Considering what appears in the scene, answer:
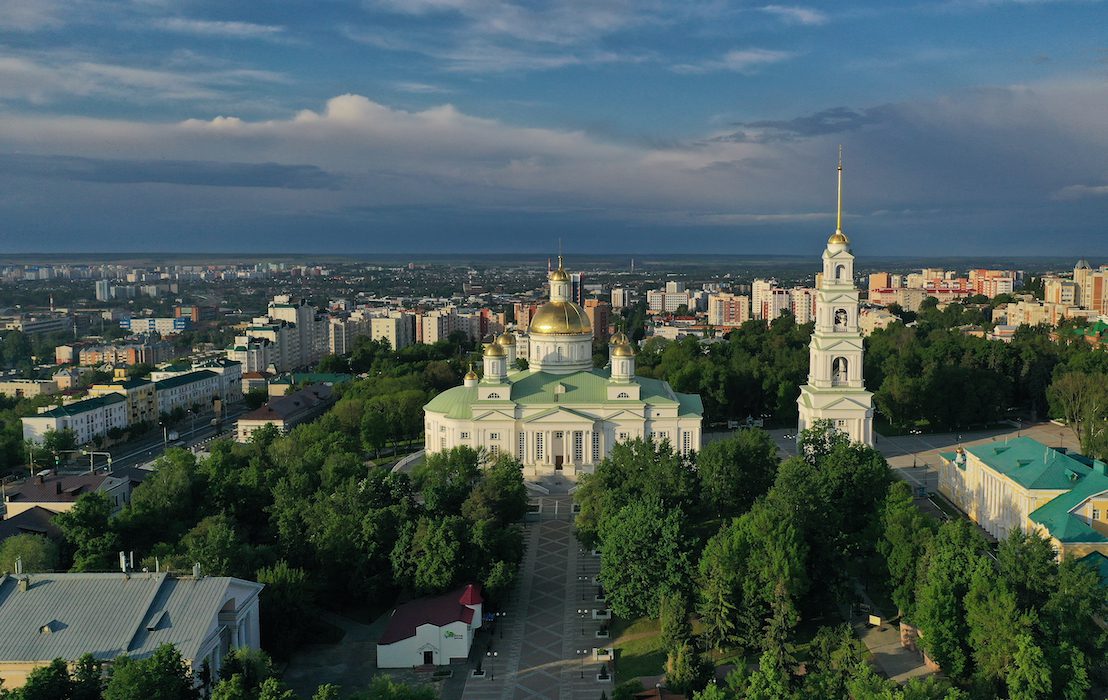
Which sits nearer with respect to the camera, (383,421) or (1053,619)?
(1053,619)

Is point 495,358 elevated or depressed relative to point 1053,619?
elevated

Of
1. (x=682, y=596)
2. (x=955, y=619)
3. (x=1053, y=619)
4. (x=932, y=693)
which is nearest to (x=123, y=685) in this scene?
(x=682, y=596)

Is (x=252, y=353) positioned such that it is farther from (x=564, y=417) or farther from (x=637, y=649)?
(x=637, y=649)

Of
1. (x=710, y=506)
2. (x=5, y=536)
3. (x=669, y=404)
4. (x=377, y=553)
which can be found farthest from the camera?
(x=669, y=404)

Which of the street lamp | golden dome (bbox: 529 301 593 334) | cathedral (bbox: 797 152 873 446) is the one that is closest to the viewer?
the street lamp

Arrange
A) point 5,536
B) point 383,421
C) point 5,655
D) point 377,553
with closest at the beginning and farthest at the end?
1. point 5,655
2. point 377,553
3. point 5,536
4. point 383,421

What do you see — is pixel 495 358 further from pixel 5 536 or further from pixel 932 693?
pixel 932 693

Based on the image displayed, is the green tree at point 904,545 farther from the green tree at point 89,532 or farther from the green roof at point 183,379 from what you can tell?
the green roof at point 183,379

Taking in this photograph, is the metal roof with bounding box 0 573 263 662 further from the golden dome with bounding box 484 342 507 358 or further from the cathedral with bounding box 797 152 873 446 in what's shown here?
the cathedral with bounding box 797 152 873 446

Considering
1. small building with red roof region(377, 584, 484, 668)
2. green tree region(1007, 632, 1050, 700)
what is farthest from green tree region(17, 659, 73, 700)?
green tree region(1007, 632, 1050, 700)
